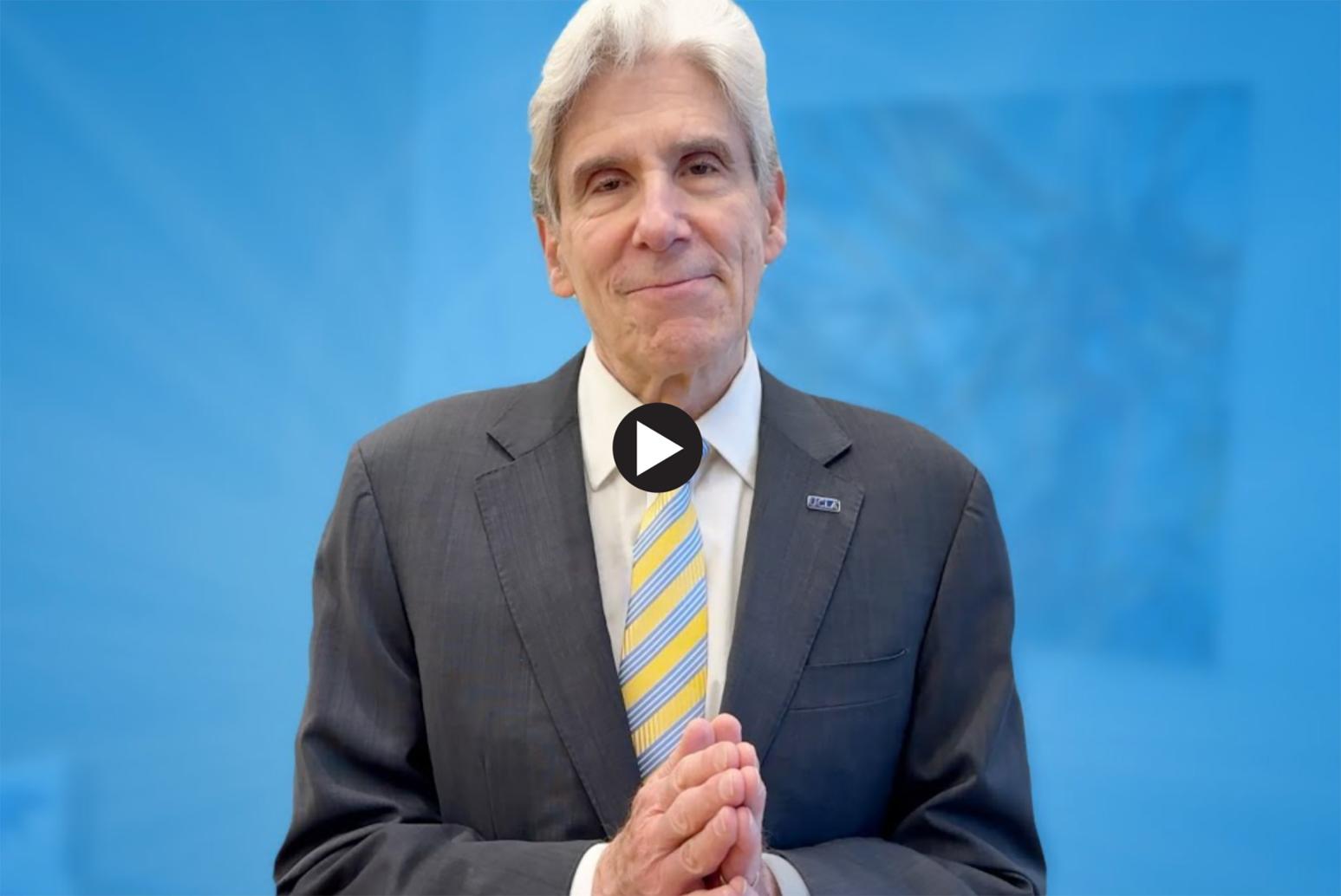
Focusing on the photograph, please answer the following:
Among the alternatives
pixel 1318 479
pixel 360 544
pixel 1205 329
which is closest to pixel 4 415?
pixel 360 544

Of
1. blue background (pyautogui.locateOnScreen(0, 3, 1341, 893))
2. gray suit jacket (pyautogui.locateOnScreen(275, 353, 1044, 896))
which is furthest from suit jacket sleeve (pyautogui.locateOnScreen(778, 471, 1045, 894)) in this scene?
blue background (pyautogui.locateOnScreen(0, 3, 1341, 893))

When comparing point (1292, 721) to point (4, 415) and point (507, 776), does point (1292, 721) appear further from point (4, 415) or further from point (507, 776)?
point (4, 415)

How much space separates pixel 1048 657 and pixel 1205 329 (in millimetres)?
724

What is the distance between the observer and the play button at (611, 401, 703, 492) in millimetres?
979

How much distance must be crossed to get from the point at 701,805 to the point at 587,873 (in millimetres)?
264

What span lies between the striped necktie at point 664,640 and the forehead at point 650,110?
0.45 m

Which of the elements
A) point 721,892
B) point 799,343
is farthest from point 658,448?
point 799,343

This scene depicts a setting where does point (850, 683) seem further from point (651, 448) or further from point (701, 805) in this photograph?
point (651, 448)

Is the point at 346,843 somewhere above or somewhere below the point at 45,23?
below

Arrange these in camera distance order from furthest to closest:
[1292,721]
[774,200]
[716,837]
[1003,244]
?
1. [1003,244]
2. [1292,721]
3. [774,200]
4. [716,837]

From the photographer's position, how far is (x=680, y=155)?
1.55 meters

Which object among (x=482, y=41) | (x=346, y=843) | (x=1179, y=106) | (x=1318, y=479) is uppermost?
(x=482, y=41)

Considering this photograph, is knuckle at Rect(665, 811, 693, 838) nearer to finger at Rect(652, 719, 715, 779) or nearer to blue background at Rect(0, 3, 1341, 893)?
finger at Rect(652, 719, 715, 779)

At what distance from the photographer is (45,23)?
268cm
